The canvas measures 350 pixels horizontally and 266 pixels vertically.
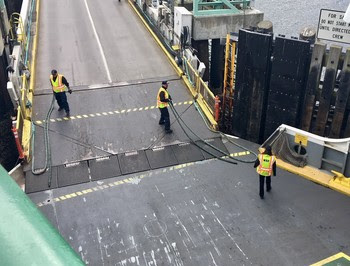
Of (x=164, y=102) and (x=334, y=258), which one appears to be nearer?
(x=334, y=258)

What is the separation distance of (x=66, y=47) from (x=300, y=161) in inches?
440

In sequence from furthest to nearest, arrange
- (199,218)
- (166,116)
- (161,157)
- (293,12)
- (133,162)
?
(293,12), (166,116), (161,157), (133,162), (199,218)

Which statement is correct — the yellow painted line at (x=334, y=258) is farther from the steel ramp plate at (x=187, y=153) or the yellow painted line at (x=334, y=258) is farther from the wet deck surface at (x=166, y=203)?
the steel ramp plate at (x=187, y=153)

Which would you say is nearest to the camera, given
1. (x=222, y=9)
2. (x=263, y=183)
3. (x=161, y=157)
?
(x=263, y=183)

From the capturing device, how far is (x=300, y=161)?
987 centimetres

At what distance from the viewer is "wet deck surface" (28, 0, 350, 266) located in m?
7.63

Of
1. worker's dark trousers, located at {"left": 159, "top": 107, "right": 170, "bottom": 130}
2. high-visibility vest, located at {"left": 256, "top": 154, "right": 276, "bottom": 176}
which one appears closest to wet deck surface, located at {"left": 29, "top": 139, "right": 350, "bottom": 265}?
high-visibility vest, located at {"left": 256, "top": 154, "right": 276, "bottom": 176}

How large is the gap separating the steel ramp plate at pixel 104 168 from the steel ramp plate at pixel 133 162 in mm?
129

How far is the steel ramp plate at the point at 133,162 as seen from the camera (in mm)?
9922

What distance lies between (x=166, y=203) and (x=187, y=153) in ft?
6.67

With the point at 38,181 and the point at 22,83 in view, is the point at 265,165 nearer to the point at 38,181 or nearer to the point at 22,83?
the point at 38,181

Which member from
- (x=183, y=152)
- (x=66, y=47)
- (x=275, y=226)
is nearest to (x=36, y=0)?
(x=66, y=47)

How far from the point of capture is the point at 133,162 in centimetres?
1016

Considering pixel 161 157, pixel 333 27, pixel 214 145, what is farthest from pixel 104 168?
pixel 333 27
